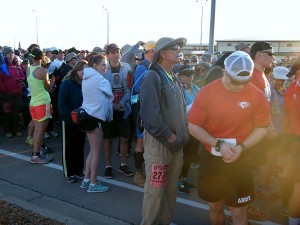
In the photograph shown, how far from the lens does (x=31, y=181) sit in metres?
5.00

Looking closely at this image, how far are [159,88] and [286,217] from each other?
236cm

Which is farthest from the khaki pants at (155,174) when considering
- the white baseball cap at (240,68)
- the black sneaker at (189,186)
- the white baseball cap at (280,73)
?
the white baseball cap at (280,73)

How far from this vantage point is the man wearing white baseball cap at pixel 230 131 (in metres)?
2.72

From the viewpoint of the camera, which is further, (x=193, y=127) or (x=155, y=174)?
(x=155, y=174)

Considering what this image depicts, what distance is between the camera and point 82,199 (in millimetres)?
4383

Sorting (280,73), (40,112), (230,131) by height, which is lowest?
(40,112)

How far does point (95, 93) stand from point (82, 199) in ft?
4.66

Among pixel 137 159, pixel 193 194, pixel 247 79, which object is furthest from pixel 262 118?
pixel 137 159

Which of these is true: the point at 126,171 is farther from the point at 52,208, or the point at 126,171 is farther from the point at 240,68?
the point at 240,68

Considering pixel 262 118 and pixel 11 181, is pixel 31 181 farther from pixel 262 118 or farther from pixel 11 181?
pixel 262 118

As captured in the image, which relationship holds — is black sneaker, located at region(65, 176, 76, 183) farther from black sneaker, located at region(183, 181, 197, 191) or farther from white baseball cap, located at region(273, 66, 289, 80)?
white baseball cap, located at region(273, 66, 289, 80)

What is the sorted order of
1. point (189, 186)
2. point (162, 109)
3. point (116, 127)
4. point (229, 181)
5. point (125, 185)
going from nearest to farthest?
point (229, 181)
point (162, 109)
point (189, 186)
point (125, 185)
point (116, 127)

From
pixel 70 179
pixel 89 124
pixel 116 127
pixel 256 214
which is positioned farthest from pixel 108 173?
pixel 256 214

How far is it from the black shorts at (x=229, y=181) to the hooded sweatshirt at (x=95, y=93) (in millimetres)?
1935
